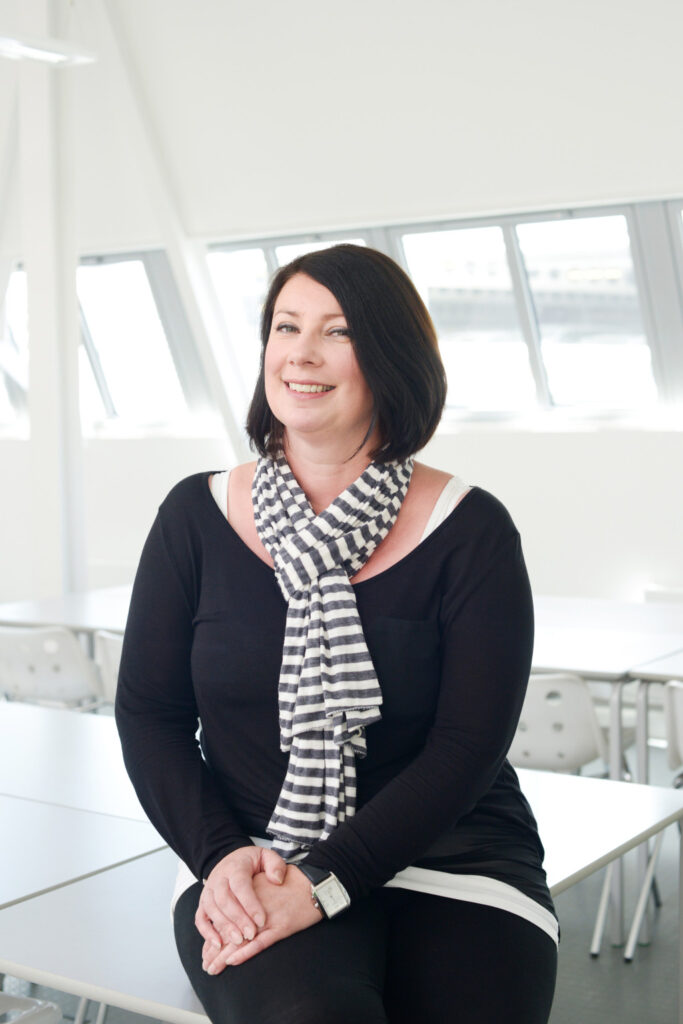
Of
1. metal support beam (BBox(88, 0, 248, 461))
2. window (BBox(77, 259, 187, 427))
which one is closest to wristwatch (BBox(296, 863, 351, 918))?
metal support beam (BBox(88, 0, 248, 461))

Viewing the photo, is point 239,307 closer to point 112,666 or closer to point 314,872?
point 112,666

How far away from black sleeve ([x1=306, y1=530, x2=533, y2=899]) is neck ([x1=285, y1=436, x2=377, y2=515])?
26 centimetres

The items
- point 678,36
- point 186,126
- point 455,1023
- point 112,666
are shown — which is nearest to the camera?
point 455,1023

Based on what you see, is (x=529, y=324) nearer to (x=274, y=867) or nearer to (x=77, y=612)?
(x=77, y=612)

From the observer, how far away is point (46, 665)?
14.4 ft

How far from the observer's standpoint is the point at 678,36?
552 centimetres

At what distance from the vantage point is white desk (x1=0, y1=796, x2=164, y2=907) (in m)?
1.88

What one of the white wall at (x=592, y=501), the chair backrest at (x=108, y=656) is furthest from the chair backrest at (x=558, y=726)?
the white wall at (x=592, y=501)

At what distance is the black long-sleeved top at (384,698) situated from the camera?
171cm

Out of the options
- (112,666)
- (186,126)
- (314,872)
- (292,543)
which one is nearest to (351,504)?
(292,543)

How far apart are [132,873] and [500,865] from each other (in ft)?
1.99

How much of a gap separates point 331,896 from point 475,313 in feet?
20.9

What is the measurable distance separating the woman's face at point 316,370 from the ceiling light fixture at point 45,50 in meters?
3.80

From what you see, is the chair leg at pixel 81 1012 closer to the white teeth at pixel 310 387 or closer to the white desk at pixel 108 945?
the white desk at pixel 108 945
